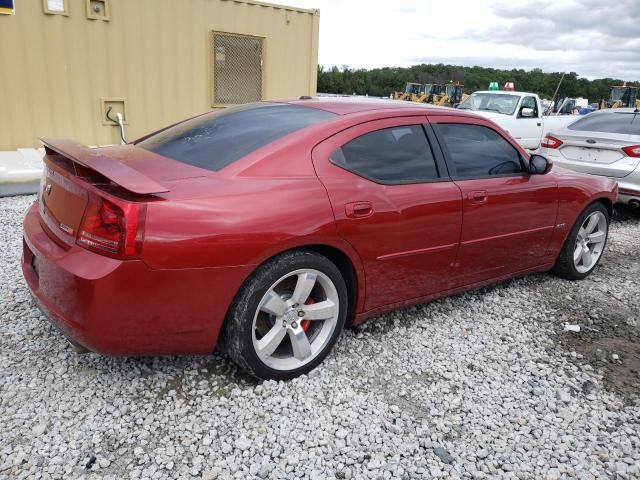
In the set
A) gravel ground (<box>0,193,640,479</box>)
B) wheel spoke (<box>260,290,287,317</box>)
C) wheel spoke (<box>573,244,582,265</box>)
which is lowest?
gravel ground (<box>0,193,640,479</box>)

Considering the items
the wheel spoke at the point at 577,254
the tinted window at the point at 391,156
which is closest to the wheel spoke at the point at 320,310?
the tinted window at the point at 391,156

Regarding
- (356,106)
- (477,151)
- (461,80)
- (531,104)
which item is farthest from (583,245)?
(461,80)

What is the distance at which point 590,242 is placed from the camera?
464 centimetres

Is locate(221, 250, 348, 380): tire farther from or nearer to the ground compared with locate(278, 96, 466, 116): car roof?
nearer to the ground

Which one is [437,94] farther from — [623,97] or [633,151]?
[633,151]

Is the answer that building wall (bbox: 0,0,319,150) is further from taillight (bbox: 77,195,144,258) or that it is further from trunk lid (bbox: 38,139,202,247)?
taillight (bbox: 77,195,144,258)

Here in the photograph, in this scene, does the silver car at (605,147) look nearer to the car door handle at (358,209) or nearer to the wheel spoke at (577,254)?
the wheel spoke at (577,254)

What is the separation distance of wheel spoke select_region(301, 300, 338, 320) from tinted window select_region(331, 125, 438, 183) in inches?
29.4

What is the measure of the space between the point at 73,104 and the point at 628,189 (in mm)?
7576

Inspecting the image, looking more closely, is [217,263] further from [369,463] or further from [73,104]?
[73,104]

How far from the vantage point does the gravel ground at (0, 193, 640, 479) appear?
7.25 feet

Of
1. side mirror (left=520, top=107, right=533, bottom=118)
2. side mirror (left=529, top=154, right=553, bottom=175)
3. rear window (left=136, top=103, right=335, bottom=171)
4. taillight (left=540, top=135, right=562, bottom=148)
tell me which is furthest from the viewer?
side mirror (left=520, top=107, right=533, bottom=118)

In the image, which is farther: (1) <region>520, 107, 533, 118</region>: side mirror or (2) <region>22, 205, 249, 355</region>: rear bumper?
(1) <region>520, 107, 533, 118</region>: side mirror

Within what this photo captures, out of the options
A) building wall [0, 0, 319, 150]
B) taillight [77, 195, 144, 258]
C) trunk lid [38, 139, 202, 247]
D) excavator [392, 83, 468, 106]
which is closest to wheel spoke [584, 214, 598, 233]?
trunk lid [38, 139, 202, 247]
